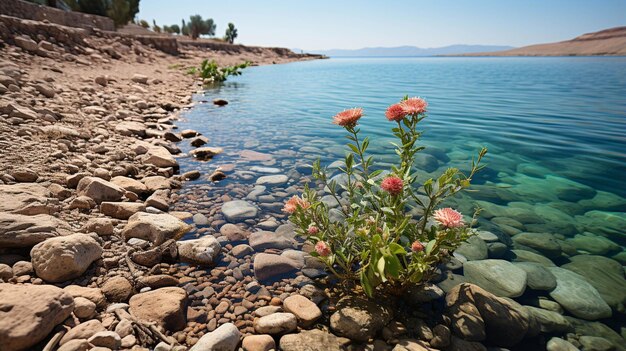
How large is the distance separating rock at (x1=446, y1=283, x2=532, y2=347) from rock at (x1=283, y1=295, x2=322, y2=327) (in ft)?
4.09

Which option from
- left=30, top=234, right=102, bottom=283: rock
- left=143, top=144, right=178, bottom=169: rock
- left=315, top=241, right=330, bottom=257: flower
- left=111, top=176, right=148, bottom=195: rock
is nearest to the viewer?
left=30, top=234, right=102, bottom=283: rock

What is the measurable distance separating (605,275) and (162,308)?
4901 mm

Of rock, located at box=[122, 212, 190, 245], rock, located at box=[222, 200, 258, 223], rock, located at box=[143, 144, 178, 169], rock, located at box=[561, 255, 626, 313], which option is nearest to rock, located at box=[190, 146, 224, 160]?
rock, located at box=[143, 144, 178, 169]

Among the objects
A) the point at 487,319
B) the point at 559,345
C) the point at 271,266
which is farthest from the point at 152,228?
the point at 559,345

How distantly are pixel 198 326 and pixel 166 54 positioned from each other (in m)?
Result: 34.0

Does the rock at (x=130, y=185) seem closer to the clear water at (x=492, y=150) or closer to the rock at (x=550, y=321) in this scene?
the clear water at (x=492, y=150)

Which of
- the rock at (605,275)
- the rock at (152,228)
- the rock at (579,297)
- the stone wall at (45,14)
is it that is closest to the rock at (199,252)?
the rock at (152,228)

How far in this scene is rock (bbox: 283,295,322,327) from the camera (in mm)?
2648

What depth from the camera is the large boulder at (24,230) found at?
2662mm

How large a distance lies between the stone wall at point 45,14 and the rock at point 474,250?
2781 cm

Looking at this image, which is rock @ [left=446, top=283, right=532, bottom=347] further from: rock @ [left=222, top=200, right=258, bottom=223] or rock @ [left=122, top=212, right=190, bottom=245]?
rock @ [left=122, top=212, right=190, bottom=245]

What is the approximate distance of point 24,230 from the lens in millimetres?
2750

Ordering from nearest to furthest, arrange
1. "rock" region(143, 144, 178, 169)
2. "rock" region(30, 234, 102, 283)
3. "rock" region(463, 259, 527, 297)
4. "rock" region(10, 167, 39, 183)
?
"rock" region(30, 234, 102, 283) < "rock" region(463, 259, 527, 297) < "rock" region(10, 167, 39, 183) < "rock" region(143, 144, 178, 169)

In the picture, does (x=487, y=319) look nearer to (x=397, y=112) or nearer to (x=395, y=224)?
(x=395, y=224)
